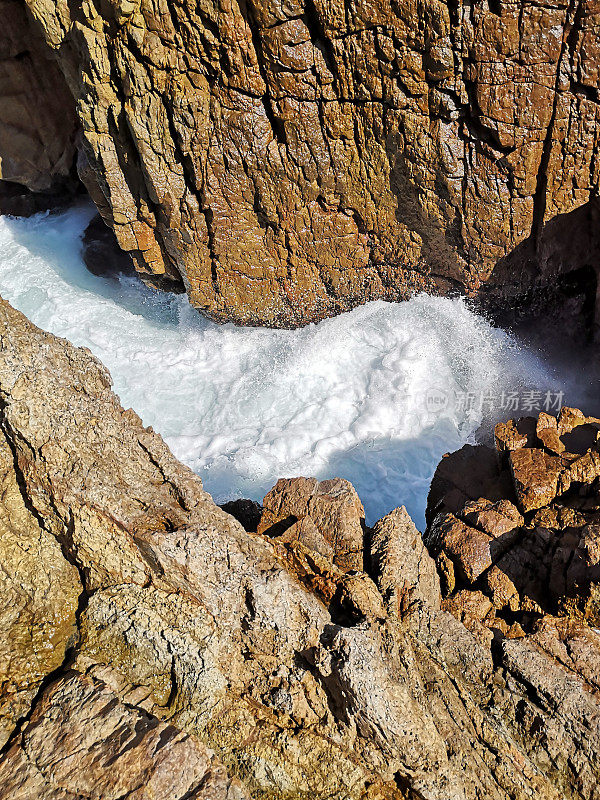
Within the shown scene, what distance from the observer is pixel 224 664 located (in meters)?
3.47

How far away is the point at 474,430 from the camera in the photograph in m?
8.81

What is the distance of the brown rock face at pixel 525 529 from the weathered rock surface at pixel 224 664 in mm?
463

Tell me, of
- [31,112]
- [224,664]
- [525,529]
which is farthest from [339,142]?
[31,112]

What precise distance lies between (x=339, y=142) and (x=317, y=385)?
3.70 m

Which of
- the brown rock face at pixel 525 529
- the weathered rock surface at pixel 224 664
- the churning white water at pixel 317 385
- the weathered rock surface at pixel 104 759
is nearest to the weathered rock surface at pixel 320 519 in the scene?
the weathered rock surface at pixel 224 664

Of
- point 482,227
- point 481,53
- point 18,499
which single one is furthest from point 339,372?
point 18,499

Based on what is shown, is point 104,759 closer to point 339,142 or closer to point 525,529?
point 525,529

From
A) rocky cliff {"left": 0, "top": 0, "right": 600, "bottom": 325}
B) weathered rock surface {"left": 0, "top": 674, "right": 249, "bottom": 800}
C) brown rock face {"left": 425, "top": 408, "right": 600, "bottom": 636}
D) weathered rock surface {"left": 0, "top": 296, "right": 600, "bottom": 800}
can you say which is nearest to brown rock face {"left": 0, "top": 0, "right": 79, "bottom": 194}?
rocky cliff {"left": 0, "top": 0, "right": 600, "bottom": 325}

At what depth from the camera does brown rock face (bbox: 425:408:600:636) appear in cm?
472

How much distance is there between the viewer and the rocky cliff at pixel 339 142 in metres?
7.24

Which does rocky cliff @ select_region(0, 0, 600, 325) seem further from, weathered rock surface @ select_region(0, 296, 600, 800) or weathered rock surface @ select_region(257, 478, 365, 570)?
weathered rock surface @ select_region(0, 296, 600, 800)

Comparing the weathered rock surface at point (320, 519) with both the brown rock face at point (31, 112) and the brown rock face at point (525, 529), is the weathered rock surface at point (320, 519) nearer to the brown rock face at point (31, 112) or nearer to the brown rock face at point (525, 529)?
the brown rock face at point (525, 529)

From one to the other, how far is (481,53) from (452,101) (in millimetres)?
622

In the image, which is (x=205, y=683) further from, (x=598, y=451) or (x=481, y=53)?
(x=481, y=53)
